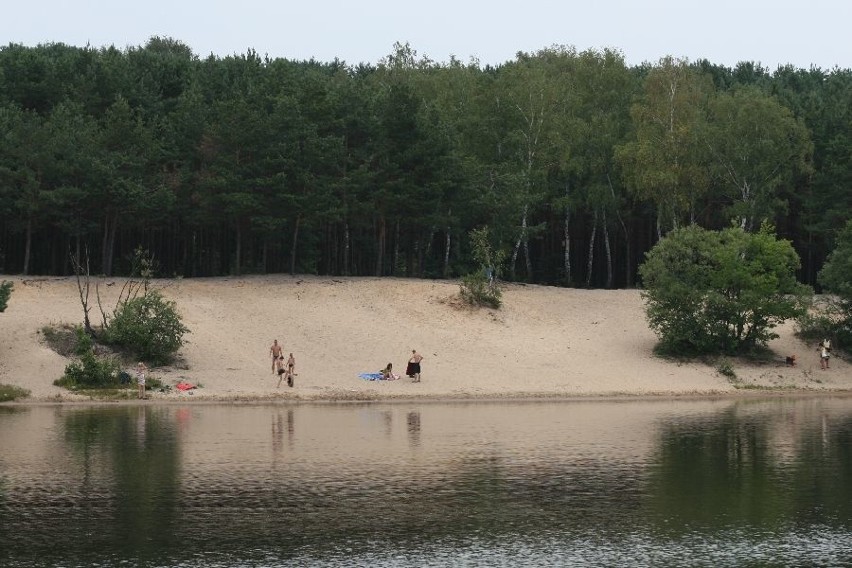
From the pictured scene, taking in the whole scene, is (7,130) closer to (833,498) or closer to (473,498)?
(473,498)

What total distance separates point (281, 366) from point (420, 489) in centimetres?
2887

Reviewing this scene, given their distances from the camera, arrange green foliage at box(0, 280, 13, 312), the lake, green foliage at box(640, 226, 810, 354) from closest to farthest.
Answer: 1. the lake
2. green foliage at box(0, 280, 13, 312)
3. green foliage at box(640, 226, 810, 354)

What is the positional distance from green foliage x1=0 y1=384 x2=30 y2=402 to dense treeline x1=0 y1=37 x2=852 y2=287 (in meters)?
23.0

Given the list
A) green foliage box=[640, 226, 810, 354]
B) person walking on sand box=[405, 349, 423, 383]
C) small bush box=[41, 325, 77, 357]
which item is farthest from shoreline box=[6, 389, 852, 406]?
small bush box=[41, 325, 77, 357]

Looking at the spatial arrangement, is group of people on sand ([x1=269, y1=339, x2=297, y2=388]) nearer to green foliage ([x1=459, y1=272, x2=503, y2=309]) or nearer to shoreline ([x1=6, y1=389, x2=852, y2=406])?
shoreline ([x1=6, y1=389, x2=852, y2=406])

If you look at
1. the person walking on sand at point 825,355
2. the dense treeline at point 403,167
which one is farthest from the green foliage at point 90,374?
the person walking on sand at point 825,355

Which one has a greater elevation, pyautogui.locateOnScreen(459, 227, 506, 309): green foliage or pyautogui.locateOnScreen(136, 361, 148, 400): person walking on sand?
pyautogui.locateOnScreen(459, 227, 506, 309): green foliage

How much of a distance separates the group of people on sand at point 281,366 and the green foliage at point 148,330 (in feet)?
16.1

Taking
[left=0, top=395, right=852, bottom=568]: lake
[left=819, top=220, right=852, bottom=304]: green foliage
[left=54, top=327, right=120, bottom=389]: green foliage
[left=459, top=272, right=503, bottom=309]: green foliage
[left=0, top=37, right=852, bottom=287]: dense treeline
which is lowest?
[left=0, top=395, right=852, bottom=568]: lake

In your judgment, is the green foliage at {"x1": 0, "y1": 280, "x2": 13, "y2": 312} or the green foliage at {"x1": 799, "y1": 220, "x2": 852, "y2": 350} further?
the green foliage at {"x1": 799, "y1": 220, "x2": 852, "y2": 350}

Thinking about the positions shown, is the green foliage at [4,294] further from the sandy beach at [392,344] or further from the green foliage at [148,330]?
the green foliage at [148,330]

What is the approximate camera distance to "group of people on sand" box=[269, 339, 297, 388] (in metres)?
59.9

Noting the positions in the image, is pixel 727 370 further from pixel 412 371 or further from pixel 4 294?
pixel 4 294

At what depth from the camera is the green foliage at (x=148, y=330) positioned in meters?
61.3
